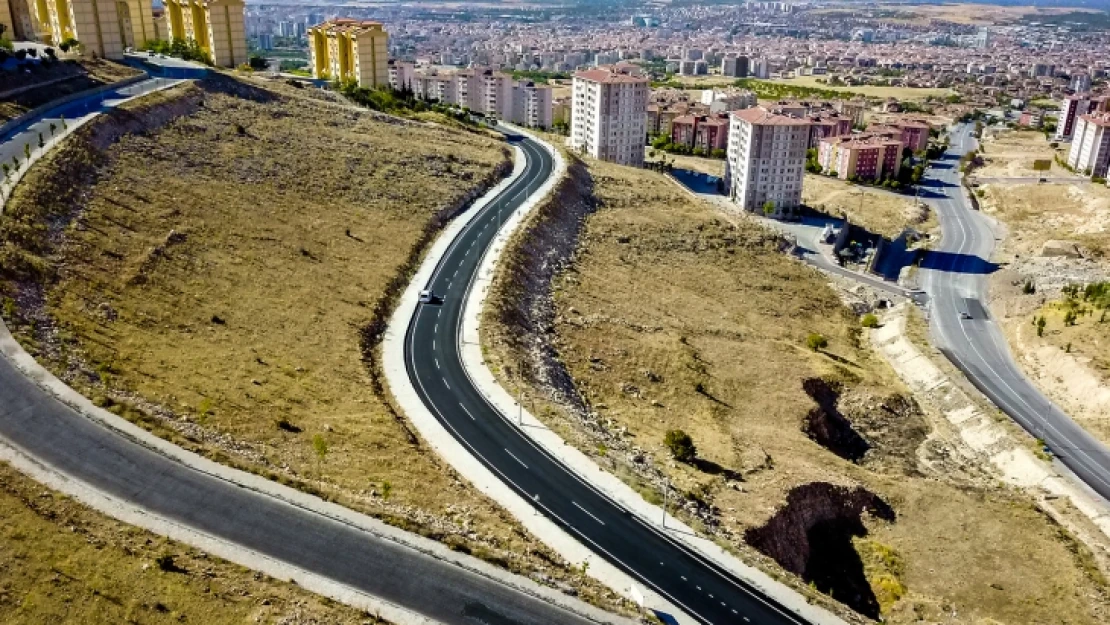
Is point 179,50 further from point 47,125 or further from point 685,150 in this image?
point 685,150

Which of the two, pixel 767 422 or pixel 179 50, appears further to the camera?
pixel 179 50

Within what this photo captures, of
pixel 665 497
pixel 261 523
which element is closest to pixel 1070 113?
pixel 665 497

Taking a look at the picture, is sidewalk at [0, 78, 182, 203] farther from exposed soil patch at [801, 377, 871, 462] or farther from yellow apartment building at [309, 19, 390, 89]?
exposed soil patch at [801, 377, 871, 462]

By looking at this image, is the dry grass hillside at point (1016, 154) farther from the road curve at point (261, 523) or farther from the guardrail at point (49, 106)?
the road curve at point (261, 523)

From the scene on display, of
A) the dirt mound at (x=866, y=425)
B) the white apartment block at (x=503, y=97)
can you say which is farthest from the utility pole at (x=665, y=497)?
the white apartment block at (x=503, y=97)

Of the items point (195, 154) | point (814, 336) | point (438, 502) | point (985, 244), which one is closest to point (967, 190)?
point (985, 244)

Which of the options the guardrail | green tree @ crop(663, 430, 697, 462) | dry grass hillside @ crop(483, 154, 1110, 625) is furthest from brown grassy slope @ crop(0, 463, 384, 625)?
the guardrail
